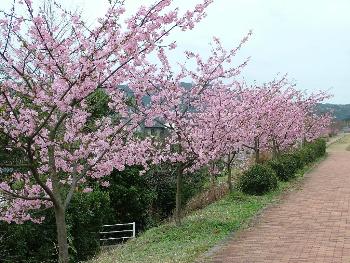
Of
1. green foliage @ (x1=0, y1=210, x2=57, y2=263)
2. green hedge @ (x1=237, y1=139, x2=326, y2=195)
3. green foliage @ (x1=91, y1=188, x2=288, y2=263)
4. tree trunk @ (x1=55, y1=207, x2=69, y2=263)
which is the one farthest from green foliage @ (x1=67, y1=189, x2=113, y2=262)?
tree trunk @ (x1=55, y1=207, x2=69, y2=263)

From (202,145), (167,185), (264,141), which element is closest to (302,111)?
(264,141)

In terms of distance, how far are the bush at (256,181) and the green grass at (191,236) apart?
4.07 feet

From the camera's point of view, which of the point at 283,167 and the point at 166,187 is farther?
the point at 166,187

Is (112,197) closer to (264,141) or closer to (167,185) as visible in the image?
(167,185)

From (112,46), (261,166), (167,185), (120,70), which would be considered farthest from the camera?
(167,185)

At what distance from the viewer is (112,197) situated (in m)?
21.3

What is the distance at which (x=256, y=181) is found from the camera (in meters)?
15.8

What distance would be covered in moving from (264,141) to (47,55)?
1457 centimetres

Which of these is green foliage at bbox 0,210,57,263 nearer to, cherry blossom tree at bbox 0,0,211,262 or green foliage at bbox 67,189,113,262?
green foliage at bbox 67,189,113,262

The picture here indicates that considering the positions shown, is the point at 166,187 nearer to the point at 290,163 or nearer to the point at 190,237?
the point at 290,163

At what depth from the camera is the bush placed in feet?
52.0

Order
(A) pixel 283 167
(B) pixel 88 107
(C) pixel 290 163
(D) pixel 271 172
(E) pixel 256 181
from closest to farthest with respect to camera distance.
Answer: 1. (B) pixel 88 107
2. (E) pixel 256 181
3. (D) pixel 271 172
4. (A) pixel 283 167
5. (C) pixel 290 163

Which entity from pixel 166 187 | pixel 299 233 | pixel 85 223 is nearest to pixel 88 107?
pixel 299 233

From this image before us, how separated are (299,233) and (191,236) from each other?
7.47 ft
